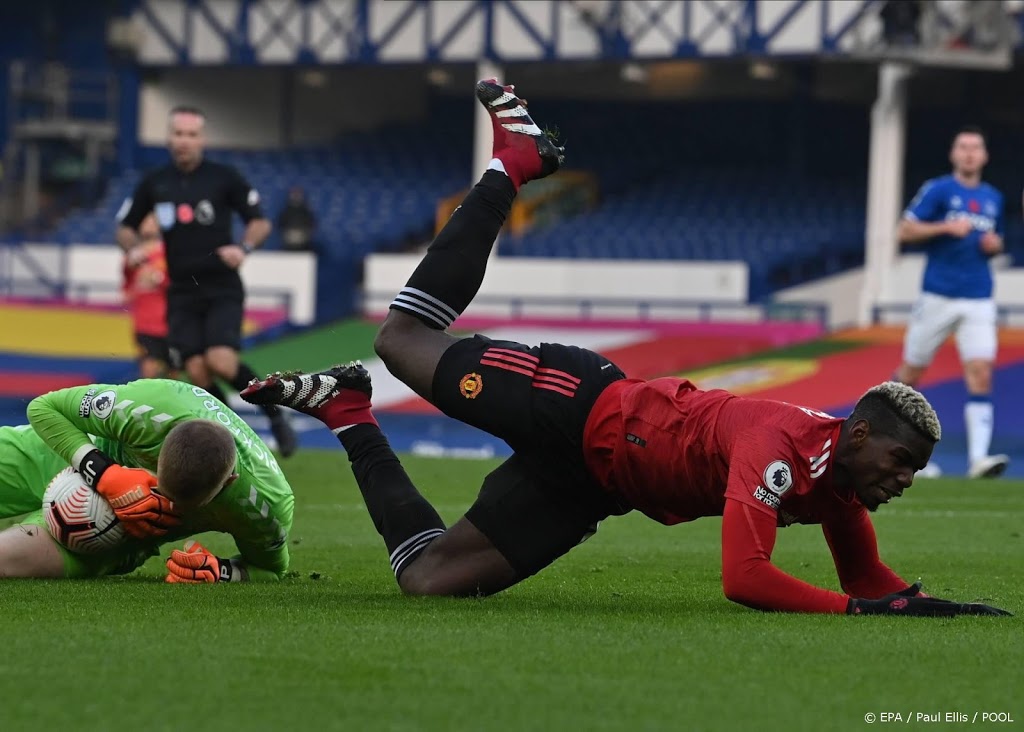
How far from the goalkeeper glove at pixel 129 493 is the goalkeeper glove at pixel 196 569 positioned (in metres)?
0.42

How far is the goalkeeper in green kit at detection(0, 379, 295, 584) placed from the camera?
5863 mm

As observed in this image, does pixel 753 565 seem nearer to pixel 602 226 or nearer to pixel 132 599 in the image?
pixel 132 599

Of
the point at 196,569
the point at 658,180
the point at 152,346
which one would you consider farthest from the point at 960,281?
the point at 658,180

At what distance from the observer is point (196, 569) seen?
6.74 metres

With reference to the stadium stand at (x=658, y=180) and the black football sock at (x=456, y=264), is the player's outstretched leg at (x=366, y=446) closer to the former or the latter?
the black football sock at (x=456, y=264)

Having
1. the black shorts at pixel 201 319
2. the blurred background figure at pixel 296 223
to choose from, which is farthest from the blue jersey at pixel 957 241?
the blurred background figure at pixel 296 223

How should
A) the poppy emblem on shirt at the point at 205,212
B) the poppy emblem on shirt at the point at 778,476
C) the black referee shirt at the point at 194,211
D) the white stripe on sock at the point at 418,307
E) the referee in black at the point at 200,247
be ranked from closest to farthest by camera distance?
the poppy emblem on shirt at the point at 778,476 → the white stripe on sock at the point at 418,307 → the referee in black at the point at 200,247 → the black referee shirt at the point at 194,211 → the poppy emblem on shirt at the point at 205,212

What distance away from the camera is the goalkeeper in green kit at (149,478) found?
5.86 m

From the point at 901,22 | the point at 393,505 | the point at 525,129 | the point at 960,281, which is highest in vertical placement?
the point at 901,22

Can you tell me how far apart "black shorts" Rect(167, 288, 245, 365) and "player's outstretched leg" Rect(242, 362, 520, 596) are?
5.43 metres

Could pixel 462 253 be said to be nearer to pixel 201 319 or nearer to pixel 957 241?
pixel 201 319

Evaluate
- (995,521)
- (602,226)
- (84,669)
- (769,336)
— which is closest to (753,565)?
(84,669)

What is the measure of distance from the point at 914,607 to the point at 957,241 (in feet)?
28.2

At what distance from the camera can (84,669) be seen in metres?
4.40
